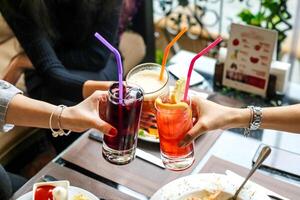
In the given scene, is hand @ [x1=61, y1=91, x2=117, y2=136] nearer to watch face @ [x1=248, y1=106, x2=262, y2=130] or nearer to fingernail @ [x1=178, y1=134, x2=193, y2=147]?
fingernail @ [x1=178, y1=134, x2=193, y2=147]

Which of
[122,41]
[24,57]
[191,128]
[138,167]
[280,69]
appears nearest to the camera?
[191,128]

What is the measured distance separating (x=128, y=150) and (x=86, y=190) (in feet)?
0.70

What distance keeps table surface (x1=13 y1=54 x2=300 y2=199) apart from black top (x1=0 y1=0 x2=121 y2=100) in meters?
0.45

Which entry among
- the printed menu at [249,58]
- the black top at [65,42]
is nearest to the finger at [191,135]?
the printed menu at [249,58]

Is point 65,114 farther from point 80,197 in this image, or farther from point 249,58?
point 249,58

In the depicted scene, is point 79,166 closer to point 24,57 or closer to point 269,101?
point 269,101

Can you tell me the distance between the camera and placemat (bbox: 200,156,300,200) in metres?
1.17

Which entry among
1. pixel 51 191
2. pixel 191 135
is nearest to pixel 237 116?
pixel 191 135

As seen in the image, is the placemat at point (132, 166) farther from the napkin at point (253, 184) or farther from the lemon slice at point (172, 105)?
the lemon slice at point (172, 105)

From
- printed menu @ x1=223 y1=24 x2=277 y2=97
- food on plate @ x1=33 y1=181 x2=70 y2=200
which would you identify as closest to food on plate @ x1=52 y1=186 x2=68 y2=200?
food on plate @ x1=33 y1=181 x2=70 y2=200

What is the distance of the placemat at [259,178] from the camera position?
3.82 feet

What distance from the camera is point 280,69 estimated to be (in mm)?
1572

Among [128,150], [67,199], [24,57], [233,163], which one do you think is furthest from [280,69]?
[24,57]

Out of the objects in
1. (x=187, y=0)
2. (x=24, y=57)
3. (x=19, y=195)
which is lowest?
(x=19, y=195)
